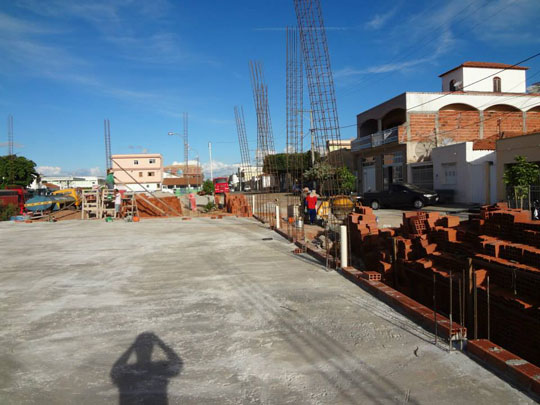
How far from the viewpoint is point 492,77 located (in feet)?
127

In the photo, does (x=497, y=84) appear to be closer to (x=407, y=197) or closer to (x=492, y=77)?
(x=492, y=77)

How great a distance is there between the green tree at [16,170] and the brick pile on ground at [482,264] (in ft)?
172

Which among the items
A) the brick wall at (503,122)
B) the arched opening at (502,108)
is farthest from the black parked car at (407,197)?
the arched opening at (502,108)

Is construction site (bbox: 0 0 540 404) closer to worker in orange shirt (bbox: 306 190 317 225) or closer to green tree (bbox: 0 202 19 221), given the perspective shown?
worker in orange shirt (bbox: 306 190 317 225)

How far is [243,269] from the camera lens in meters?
8.68

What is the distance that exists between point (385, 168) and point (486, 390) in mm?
34951

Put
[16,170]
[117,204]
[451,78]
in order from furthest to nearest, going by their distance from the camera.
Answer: [16,170] → [451,78] → [117,204]

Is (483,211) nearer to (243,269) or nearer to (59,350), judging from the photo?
(243,269)

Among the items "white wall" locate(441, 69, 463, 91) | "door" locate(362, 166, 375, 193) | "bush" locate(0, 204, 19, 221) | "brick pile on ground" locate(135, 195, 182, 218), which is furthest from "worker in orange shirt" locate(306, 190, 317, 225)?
"white wall" locate(441, 69, 463, 91)

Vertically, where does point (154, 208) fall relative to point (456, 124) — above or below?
below

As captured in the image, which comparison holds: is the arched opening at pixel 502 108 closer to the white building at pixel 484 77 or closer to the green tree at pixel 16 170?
the white building at pixel 484 77

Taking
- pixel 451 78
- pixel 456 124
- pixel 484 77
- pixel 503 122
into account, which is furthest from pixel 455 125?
pixel 484 77

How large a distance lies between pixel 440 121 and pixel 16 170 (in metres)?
47.9

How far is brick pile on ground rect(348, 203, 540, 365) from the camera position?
510 cm
